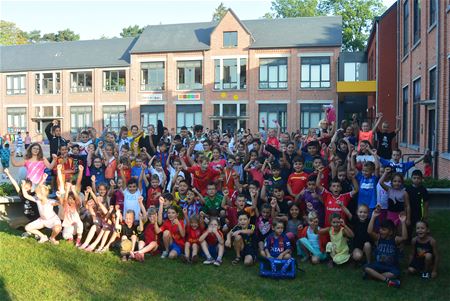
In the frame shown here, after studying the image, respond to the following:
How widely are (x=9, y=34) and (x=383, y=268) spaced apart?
72839 millimetres

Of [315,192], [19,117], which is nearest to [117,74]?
[19,117]

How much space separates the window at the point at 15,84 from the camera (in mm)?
44750

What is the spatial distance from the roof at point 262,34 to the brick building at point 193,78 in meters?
0.08

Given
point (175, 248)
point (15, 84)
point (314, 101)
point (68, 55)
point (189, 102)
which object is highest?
point (68, 55)

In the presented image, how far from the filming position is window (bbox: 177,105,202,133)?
38.3 metres

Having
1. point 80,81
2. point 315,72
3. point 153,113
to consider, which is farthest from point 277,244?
point 80,81

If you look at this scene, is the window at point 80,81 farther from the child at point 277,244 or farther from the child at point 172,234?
the child at point 277,244

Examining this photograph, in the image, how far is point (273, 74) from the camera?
3691cm

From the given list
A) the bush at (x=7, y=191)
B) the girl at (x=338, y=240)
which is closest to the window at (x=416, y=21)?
the girl at (x=338, y=240)

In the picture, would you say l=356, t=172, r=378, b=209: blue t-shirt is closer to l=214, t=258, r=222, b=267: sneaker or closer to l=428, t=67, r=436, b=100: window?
l=214, t=258, r=222, b=267: sneaker

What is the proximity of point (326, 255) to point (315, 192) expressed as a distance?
4.01 feet

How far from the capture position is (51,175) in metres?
10.7

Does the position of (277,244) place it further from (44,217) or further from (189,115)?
(189,115)

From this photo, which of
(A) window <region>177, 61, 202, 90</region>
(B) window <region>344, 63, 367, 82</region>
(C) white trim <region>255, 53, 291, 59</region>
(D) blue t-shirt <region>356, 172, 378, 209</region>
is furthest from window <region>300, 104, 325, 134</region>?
(D) blue t-shirt <region>356, 172, 378, 209</region>
